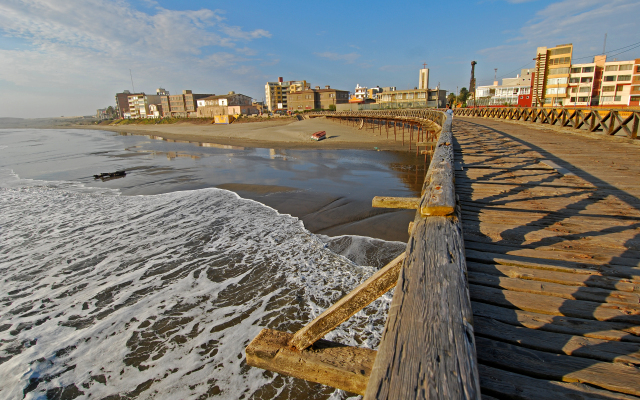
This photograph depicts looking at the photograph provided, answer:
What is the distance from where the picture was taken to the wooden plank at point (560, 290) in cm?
231

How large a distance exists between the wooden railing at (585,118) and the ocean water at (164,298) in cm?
933

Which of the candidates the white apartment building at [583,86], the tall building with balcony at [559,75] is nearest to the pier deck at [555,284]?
the tall building with balcony at [559,75]

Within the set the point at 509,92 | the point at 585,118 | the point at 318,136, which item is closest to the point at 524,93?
the point at 509,92

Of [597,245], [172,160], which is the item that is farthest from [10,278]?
[172,160]

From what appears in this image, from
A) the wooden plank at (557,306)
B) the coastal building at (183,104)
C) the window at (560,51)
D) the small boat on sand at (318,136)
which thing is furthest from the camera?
the coastal building at (183,104)

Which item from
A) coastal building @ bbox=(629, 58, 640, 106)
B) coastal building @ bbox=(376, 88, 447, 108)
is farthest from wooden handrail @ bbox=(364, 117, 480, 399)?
coastal building @ bbox=(629, 58, 640, 106)

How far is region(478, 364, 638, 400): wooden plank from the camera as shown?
5.01 feet

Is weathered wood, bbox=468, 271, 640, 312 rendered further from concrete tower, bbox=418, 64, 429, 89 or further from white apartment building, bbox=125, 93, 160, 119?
white apartment building, bbox=125, 93, 160, 119

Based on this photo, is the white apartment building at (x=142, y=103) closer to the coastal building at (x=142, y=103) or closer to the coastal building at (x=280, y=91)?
the coastal building at (x=142, y=103)

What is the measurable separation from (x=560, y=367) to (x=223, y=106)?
342 ft

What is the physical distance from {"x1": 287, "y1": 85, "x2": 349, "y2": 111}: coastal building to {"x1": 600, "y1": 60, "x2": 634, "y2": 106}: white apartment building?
56317 mm

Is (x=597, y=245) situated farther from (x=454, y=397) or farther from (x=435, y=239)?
(x=454, y=397)

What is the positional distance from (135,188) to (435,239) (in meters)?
18.2

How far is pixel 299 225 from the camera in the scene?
10.5 meters
